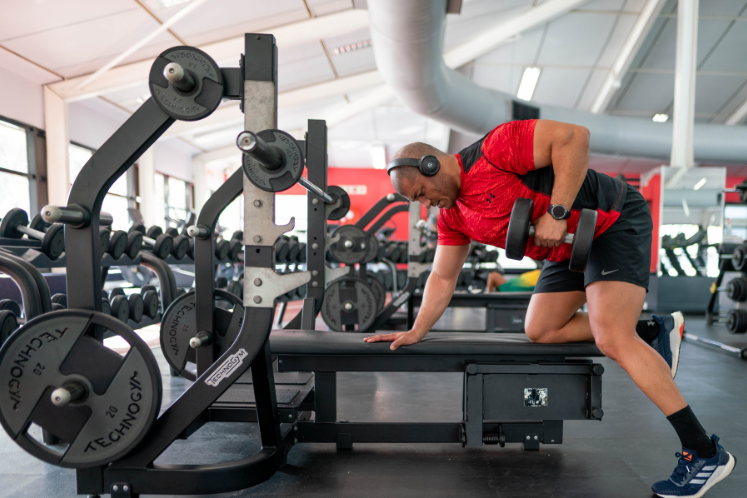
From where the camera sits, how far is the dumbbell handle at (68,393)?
1.11m

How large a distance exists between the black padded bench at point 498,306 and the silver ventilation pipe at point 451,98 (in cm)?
211

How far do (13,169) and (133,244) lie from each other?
3821 millimetres

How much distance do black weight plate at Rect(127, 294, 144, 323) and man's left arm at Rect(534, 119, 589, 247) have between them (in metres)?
2.30

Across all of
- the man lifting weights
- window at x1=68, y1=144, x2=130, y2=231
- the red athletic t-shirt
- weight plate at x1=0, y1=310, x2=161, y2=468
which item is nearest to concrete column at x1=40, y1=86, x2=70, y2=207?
window at x1=68, y1=144, x2=130, y2=231

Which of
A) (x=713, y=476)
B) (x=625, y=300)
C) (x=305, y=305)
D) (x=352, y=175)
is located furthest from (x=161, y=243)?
(x=352, y=175)

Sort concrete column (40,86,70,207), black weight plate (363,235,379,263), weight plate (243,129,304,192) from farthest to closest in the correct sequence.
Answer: concrete column (40,86,70,207), black weight plate (363,235,379,263), weight plate (243,129,304,192)

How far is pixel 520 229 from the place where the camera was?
1.20 m

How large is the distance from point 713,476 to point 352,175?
1110 centimetres

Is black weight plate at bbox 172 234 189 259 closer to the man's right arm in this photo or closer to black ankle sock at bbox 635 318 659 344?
the man's right arm

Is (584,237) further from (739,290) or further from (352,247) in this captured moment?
(739,290)

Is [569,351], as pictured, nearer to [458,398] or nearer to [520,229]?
[520,229]

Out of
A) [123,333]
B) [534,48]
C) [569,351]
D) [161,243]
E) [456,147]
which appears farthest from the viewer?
[456,147]

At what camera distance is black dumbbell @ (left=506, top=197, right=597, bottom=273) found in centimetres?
120

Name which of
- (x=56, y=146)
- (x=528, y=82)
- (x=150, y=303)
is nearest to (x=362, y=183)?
(x=528, y=82)
